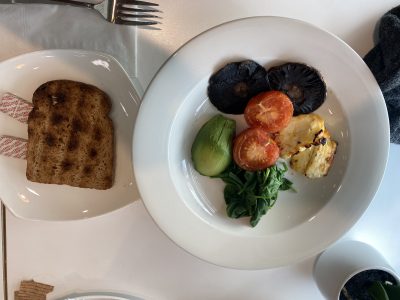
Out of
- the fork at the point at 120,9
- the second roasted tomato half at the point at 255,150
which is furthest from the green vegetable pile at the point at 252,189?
the fork at the point at 120,9

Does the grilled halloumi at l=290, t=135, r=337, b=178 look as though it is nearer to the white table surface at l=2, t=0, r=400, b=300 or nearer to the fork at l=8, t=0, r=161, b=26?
the white table surface at l=2, t=0, r=400, b=300

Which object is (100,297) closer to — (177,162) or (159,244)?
(159,244)

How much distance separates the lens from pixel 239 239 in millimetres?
770

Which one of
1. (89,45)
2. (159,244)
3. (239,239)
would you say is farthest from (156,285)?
(89,45)

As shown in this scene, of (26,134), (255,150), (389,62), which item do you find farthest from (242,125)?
(26,134)

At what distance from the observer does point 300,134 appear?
0.74m

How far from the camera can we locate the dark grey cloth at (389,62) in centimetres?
75

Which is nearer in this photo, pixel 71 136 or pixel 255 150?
pixel 255 150

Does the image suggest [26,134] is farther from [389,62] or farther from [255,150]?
[389,62]

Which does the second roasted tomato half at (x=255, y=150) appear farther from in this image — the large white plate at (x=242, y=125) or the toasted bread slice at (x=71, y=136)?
the toasted bread slice at (x=71, y=136)

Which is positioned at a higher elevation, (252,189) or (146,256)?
(252,189)

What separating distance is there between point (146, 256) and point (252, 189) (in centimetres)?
29

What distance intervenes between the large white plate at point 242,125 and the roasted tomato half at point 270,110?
6 centimetres

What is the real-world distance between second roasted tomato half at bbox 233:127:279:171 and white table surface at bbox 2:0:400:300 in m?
0.23
